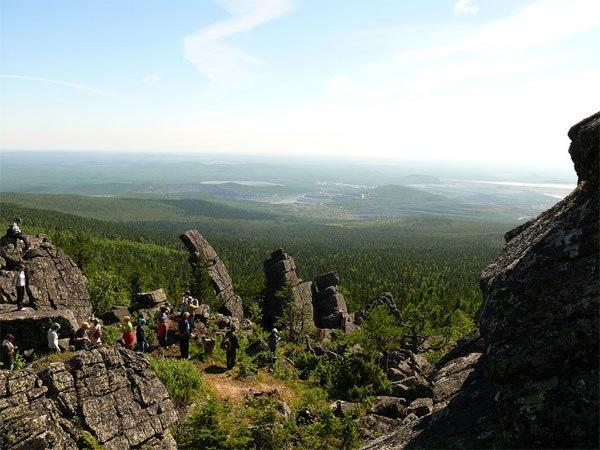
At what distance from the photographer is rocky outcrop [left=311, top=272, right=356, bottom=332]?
57812mm

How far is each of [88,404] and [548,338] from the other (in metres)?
16.5

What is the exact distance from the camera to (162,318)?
28766mm

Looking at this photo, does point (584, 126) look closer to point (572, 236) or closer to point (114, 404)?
point (572, 236)

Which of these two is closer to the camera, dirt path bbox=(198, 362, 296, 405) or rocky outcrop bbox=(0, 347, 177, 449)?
rocky outcrop bbox=(0, 347, 177, 449)

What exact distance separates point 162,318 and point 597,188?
26.7 m

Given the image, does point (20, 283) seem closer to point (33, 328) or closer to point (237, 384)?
point (33, 328)

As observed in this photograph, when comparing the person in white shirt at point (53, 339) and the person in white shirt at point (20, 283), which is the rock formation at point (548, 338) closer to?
the person in white shirt at point (53, 339)

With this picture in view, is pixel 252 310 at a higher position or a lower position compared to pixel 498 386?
lower

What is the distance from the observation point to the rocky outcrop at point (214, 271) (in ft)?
178

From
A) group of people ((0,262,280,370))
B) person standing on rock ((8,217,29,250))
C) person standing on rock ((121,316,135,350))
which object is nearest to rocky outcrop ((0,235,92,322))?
person standing on rock ((8,217,29,250))

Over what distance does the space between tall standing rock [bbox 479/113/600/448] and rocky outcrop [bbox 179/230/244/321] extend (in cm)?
4746

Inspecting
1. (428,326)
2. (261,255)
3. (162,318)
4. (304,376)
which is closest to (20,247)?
(162,318)

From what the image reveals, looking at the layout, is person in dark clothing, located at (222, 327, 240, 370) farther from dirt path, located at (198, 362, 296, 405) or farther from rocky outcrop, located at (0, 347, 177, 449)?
rocky outcrop, located at (0, 347, 177, 449)

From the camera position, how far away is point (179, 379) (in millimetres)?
23031
